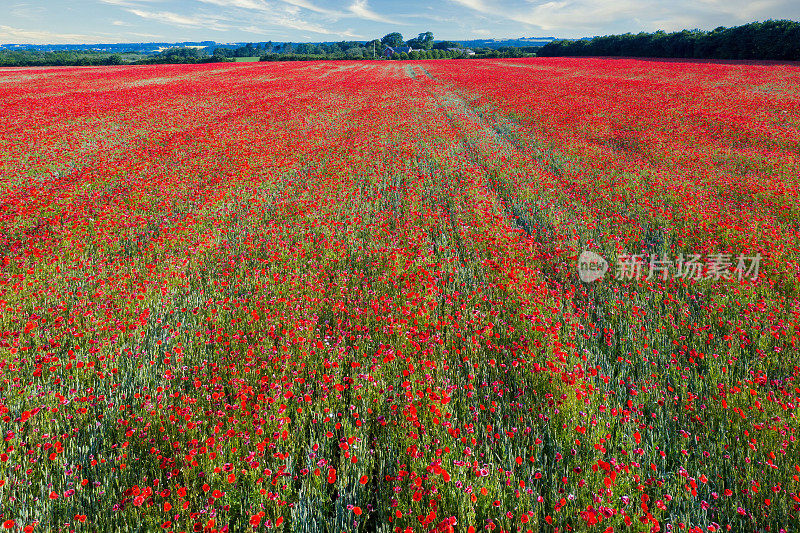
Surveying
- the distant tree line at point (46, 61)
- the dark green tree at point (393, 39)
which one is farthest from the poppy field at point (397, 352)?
the dark green tree at point (393, 39)

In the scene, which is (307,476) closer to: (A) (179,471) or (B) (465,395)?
(A) (179,471)

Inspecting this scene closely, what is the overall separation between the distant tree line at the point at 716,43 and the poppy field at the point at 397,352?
53.5 metres

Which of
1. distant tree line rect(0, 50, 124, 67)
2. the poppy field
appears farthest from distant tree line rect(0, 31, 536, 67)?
the poppy field

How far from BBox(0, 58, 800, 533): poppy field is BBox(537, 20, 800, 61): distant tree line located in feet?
176

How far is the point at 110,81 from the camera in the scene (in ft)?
121

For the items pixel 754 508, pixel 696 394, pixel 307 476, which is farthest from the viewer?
pixel 696 394

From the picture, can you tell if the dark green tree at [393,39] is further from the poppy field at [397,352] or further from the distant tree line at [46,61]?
the poppy field at [397,352]

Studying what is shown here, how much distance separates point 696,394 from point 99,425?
16.8 ft

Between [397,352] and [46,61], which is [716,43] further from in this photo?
[46,61]

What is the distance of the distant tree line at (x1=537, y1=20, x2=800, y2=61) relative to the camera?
45.9 metres

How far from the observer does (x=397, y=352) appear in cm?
420

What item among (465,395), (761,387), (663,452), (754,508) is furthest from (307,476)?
(761,387)

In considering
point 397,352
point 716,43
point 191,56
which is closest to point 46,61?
point 191,56

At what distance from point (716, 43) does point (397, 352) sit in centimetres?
7212
